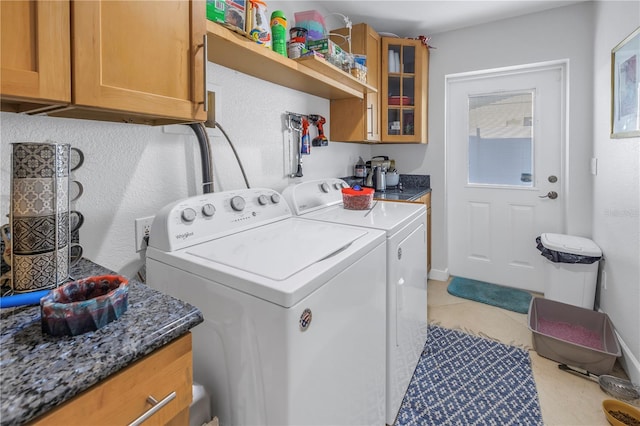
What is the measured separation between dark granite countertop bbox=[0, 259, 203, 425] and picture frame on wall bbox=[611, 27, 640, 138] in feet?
7.43

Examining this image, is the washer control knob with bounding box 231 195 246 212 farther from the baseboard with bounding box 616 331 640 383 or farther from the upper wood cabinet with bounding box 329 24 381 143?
the baseboard with bounding box 616 331 640 383

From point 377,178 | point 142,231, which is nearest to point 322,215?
point 142,231

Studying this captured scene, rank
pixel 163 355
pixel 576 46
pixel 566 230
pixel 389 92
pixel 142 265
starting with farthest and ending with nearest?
1. pixel 389 92
2. pixel 566 230
3. pixel 576 46
4. pixel 142 265
5. pixel 163 355

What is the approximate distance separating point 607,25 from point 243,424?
123 inches

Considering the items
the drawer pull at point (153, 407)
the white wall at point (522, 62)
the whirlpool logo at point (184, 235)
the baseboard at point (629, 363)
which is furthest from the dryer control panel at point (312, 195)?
the baseboard at point (629, 363)

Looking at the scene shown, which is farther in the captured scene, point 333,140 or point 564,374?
point 333,140

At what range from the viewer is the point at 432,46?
3100 millimetres

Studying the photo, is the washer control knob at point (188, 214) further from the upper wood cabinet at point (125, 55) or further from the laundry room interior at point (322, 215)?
the upper wood cabinet at point (125, 55)

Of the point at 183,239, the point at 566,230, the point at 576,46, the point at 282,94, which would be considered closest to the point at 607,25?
the point at 576,46

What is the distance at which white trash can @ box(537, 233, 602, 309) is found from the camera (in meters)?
2.28

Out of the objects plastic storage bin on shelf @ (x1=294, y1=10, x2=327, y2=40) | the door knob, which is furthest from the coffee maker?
the door knob

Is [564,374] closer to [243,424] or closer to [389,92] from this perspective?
[243,424]

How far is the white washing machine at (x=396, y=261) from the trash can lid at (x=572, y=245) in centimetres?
119

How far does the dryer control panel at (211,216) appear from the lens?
3.65 feet
